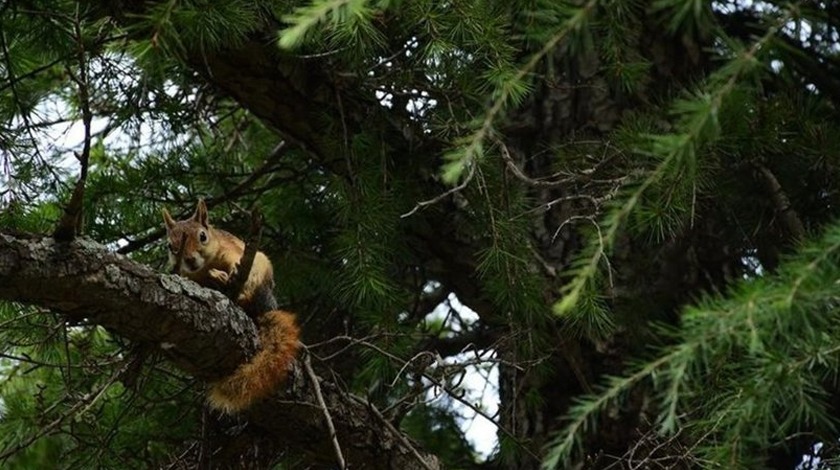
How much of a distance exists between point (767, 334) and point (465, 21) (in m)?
1.35

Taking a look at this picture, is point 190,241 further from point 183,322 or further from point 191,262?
point 183,322

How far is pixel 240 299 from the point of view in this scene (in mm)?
3725

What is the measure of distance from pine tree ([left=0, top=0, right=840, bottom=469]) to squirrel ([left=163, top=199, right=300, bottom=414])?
0.08m

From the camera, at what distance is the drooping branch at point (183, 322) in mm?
2877

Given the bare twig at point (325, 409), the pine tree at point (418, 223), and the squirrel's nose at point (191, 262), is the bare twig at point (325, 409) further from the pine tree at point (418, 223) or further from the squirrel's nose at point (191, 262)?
the squirrel's nose at point (191, 262)

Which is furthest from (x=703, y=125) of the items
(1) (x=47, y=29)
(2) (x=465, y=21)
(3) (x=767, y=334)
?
(1) (x=47, y=29)

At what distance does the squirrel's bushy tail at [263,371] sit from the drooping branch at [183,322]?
3 centimetres

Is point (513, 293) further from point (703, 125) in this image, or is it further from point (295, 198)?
point (703, 125)

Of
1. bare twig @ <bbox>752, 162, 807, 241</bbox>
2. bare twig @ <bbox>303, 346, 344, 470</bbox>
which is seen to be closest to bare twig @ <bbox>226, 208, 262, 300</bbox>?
bare twig @ <bbox>303, 346, 344, 470</bbox>

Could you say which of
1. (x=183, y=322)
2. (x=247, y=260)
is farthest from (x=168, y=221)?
(x=183, y=322)

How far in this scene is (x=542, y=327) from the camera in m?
4.10

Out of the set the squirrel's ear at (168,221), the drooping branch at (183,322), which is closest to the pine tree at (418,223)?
the drooping branch at (183,322)

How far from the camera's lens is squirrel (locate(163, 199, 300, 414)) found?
3.44 metres

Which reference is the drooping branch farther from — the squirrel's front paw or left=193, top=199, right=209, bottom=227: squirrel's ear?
left=193, top=199, right=209, bottom=227: squirrel's ear
